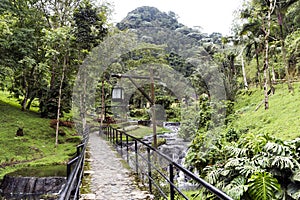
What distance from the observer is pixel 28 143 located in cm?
1346

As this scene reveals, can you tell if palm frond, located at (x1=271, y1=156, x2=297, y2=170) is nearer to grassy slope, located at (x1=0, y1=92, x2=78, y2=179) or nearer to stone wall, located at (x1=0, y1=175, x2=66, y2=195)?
stone wall, located at (x1=0, y1=175, x2=66, y2=195)

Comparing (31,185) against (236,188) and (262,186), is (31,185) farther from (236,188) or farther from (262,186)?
(262,186)

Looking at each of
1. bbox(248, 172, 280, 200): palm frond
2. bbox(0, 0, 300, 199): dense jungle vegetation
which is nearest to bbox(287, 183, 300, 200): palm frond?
bbox(248, 172, 280, 200): palm frond

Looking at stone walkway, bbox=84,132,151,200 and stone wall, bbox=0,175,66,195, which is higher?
stone walkway, bbox=84,132,151,200

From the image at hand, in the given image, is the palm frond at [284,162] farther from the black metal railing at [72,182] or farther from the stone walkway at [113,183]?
the black metal railing at [72,182]

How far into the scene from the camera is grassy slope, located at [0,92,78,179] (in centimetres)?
1139

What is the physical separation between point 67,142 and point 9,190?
622 cm

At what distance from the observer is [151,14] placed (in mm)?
32969

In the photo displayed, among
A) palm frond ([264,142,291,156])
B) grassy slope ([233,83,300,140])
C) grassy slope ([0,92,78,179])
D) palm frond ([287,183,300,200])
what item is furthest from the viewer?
grassy slope ([0,92,78,179])

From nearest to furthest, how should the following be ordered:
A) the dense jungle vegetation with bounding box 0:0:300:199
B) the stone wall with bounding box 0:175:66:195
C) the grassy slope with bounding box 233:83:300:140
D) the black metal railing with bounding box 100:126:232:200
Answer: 1. the black metal railing with bounding box 100:126:232:200
2. the stone wall with bounding box 0:175:66:195
3. the grassy slope with bounding box 233:83:300:140
4. the dense jungle vegetation with bounding box 0:0:300:199

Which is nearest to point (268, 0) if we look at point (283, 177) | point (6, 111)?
point (283, 177)

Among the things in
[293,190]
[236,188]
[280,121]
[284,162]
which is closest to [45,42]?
[280,121]

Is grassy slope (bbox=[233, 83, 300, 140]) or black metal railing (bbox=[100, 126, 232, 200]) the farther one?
grassy slope (bbox=[233, 83, 300, 140])

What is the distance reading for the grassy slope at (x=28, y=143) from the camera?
37.4ft
